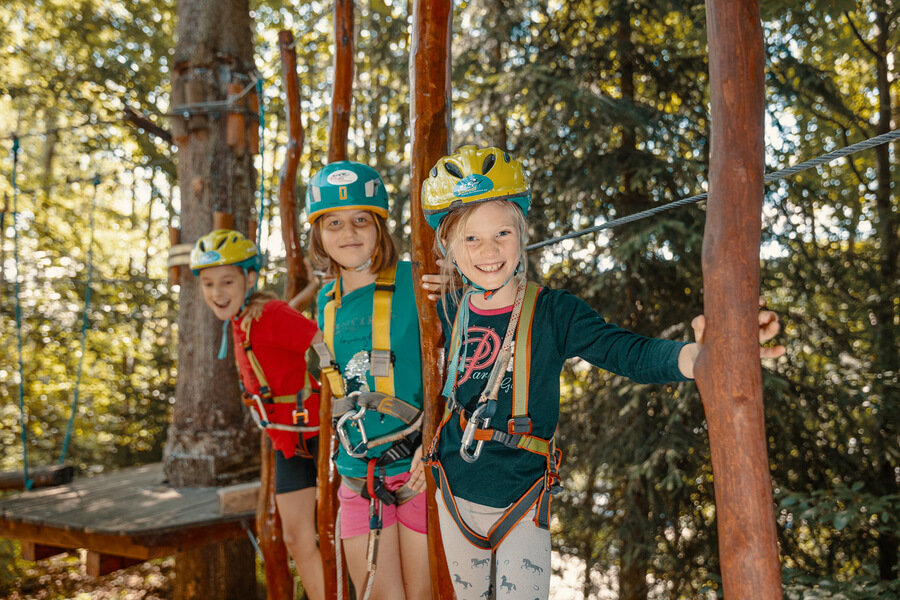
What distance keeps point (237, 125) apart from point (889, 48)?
5.91 metres

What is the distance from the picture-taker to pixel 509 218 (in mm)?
2111

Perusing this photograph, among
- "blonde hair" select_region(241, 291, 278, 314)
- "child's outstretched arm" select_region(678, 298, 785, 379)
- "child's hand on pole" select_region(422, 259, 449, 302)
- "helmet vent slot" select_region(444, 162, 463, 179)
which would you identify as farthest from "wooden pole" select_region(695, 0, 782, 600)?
"blonde hair" select_region(241, 291, 278, 314)

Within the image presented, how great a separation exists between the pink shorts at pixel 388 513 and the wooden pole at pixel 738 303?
1469 millimetres

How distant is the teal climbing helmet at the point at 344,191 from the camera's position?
2783 millimetres

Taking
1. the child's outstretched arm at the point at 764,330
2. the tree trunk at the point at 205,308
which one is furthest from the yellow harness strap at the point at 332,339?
the tree trunk at the point at 205,308

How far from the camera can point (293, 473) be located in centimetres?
377

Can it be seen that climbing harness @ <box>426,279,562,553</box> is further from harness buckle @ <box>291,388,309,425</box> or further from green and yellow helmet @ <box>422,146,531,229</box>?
harness buckle @ <box>291,388,309,425</box>

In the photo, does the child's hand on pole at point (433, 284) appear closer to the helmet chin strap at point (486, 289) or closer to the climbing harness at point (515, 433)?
the helmet chin strap at point (486, 289)

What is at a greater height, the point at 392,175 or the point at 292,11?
the point at 292,11

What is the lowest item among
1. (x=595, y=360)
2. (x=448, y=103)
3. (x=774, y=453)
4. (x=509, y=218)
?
(x=774, y=453)

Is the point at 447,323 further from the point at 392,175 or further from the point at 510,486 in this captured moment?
the point at 392,175

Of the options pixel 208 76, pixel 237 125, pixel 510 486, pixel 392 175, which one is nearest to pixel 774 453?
pixel 510 486

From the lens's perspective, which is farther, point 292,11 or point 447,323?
point 292,11

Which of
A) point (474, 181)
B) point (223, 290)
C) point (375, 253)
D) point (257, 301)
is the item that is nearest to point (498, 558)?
point (474, 181)
